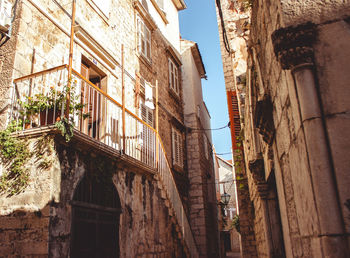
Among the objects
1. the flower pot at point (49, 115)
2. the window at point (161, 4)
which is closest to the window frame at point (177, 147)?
the window at point (161, 4)

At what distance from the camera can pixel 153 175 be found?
873cm

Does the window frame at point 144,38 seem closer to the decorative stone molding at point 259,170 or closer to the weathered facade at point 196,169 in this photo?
the weathered facade at point 196,169

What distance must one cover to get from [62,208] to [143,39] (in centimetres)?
818

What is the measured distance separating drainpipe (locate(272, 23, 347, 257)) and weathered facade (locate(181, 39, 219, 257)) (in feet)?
37.8

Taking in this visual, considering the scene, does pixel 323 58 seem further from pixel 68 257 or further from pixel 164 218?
pixel 164 218

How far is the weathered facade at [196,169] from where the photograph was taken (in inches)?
524

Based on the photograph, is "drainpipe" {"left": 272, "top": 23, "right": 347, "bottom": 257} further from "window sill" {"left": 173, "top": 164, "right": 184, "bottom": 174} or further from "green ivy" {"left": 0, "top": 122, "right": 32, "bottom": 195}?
"window sill" {"left": 173, "top": 164, "right": 184, "bottom": 174}

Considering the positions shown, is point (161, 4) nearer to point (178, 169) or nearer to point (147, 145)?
point (178, 169)

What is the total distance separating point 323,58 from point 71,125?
13.0 ft

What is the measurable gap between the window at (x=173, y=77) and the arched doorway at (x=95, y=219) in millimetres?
8144

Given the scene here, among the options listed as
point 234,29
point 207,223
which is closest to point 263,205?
point 234,29

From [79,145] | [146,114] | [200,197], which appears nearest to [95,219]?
[79,145]

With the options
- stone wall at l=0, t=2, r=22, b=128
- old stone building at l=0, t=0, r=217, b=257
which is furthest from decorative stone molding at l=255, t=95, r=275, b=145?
stone wall at l=0, t=2, r=22, b=128

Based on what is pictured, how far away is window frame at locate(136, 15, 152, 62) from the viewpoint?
11.3 m
